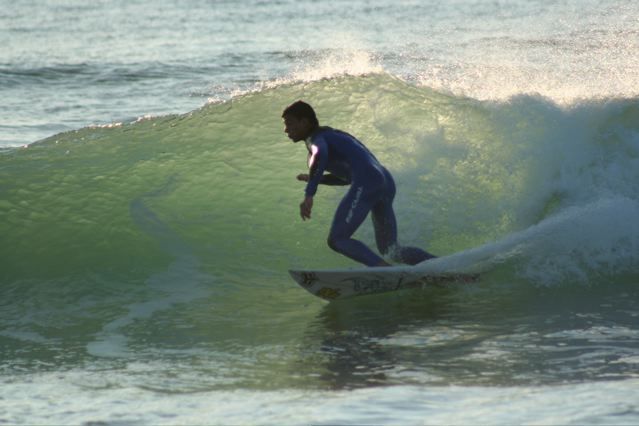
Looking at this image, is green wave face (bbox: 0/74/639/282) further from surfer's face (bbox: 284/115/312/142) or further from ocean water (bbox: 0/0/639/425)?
surfer's face (bbox: 284/115/312/142)

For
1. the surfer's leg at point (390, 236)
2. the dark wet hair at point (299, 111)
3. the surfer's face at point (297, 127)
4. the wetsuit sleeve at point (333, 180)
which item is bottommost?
the surfer's leg at point (390, 236)

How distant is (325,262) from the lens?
9.90 metres

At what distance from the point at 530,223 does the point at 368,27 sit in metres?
18.8

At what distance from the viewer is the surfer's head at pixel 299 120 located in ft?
26.4

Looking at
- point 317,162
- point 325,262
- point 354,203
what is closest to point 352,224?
point 354,203

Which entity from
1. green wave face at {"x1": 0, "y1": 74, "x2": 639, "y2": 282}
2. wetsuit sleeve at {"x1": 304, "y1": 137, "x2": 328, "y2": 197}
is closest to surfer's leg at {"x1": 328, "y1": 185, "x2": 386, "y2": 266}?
wetsuit sleeve at {"x1": 304, "y1": 137, "x2": 328, "y2": 197}

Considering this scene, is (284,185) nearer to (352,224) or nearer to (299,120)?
(352,224)

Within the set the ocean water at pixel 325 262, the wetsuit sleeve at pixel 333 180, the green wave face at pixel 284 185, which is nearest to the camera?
the ocean water at pixel 325 262

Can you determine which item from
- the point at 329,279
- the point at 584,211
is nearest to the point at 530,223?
the point at 584,211

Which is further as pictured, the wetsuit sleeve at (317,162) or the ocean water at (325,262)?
the wetsuit sleeve at (317,162)

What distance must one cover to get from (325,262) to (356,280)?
1.70 metres

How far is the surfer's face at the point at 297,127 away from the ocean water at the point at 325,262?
1384 mm

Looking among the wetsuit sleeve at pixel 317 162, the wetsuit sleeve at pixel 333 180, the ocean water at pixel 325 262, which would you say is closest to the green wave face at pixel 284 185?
the ocean water at pixel 325 262

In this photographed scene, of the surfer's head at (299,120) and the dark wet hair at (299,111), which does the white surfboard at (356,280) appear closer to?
the surfer's head at (299,120)
